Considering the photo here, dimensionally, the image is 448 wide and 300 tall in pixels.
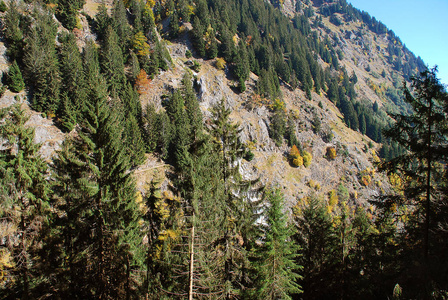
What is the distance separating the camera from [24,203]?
1230 centimetres

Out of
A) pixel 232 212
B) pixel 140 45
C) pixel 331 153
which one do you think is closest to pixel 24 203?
pixel 232 212

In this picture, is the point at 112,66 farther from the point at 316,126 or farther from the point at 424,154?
the point at 316,126

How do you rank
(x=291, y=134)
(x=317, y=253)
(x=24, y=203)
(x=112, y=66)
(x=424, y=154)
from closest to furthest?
(x=424, y=154) < (x=24, y=203) < (x=317, y=253) < (x=112, y=66) < (x=291, y=134)

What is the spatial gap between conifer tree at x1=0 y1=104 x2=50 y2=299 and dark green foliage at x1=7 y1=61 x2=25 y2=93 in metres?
28.8

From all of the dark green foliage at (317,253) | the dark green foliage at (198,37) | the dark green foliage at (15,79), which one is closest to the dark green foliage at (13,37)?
the dark green foliage at (15,79)

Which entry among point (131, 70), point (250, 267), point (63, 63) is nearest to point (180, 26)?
point (131, 70)

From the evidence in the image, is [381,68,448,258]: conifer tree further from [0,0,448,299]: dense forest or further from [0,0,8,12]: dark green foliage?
[0,0,8,12]: dark green foliage

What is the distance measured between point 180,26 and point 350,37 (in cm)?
17145

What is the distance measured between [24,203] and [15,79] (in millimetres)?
33900

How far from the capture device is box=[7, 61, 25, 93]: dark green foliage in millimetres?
33656

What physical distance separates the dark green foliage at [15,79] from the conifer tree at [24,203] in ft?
94.6

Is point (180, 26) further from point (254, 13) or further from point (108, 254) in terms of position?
point (108, 254)

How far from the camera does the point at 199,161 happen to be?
446 inches

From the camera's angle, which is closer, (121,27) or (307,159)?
(121,27)
